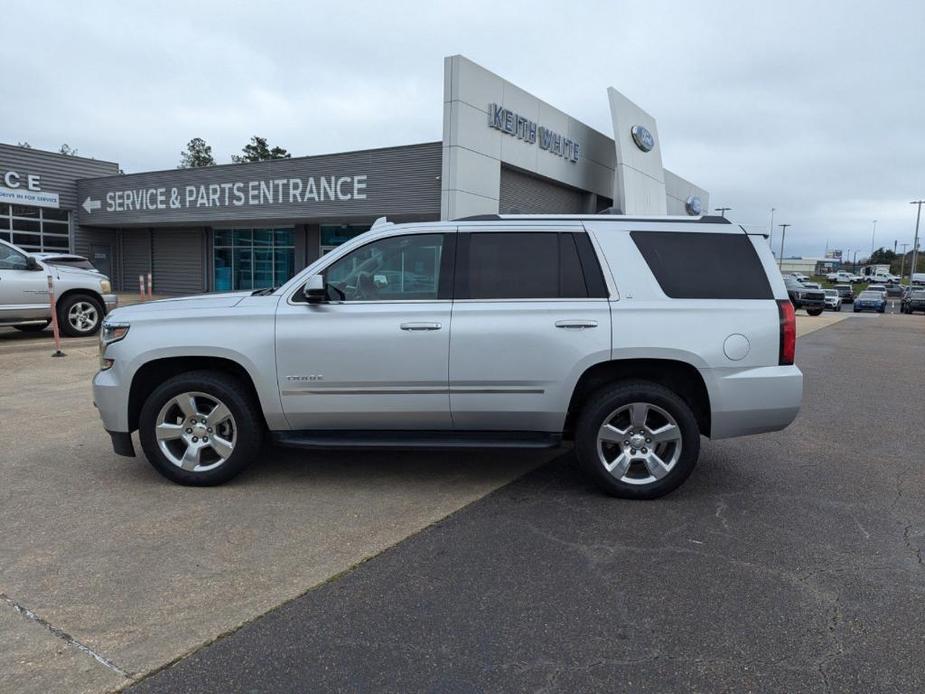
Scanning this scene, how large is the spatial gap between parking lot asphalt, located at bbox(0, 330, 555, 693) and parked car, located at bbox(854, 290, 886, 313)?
42.7 meters

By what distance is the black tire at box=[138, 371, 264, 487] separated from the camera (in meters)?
4.80

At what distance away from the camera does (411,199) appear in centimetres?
2112

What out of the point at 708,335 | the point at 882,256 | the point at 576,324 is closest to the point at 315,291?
the point at 576,324

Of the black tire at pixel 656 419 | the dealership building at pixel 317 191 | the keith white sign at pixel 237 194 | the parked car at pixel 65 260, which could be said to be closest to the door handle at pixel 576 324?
the black tire at pixel 656 419

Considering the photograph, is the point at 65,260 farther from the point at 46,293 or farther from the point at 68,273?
the point at 46,293

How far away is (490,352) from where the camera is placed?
4.66m

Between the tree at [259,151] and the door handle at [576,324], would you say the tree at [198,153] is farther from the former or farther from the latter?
the door handle at [576,324]

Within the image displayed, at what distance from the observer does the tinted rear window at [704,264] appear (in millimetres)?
4754

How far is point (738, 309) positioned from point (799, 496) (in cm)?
143

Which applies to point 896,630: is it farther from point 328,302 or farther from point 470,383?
point 328,302

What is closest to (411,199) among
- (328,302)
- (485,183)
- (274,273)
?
(485,183)

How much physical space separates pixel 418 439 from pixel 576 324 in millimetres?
1307

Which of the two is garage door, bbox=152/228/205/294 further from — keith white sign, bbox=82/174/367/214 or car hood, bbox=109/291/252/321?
car hood, bbox=109/291/252/321

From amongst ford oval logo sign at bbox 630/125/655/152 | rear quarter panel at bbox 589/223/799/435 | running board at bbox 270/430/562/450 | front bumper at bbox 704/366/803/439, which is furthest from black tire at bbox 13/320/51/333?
ford oval logo sign at bbox 630/125/655/152
